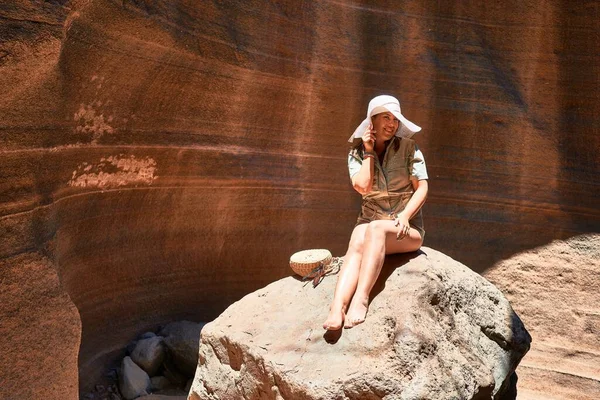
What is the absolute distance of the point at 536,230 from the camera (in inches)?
269

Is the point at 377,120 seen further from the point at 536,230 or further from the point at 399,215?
the point at 536,230

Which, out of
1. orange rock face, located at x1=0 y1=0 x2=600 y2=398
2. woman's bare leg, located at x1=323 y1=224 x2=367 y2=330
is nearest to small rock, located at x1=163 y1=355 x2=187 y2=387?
orange rock face, located at x1=0 y1=0 x2=600 y2=398

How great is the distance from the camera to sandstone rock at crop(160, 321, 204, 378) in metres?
6.00

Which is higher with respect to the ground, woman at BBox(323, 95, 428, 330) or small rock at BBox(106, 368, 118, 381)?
woman at BBox(323, 95, 428, 330)

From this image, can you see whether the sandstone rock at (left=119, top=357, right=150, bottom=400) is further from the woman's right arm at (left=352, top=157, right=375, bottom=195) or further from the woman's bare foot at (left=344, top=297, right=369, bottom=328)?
the woman's right arm at (left=352, top=157, right=375, bottom=195)

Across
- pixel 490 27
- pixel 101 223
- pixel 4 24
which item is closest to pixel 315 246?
pixel 101 223

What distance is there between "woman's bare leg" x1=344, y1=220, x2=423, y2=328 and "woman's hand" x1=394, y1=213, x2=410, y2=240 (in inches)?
0.8

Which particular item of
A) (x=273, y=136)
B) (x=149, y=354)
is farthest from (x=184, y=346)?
(x=273, y=136)

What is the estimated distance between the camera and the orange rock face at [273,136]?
530 cm

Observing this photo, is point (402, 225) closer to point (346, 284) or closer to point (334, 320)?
point (346, 284)

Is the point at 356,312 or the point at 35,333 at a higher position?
the point at 356,312

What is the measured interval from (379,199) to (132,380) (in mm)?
2696

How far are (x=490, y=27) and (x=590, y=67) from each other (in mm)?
943

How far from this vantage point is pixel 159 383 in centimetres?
598
